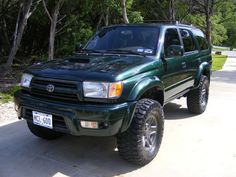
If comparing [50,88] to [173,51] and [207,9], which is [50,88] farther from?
[207,9]

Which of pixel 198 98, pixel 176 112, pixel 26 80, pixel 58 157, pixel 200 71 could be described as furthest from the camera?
pixel 176 112

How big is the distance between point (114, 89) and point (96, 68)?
455mm

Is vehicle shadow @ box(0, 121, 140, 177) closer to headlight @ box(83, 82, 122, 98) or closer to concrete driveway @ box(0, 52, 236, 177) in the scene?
concrete driveway @ box(0, 52, 236, 177)

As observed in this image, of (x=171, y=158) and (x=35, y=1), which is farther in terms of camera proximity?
(x=35, y=1)

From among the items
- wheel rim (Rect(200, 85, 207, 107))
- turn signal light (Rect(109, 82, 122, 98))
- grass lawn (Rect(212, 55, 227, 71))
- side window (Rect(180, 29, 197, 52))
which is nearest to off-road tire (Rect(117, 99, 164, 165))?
turn signal light (Rect(109, 82, 122, 98))

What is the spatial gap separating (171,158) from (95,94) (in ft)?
5.16

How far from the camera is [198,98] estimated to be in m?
6.77

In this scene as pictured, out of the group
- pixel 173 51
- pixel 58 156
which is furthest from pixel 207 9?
pixel 58 156

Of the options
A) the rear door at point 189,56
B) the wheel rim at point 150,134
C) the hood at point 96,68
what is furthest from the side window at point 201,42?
the wheel rim at point 150,134

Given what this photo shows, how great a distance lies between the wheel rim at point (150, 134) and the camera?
439 cm

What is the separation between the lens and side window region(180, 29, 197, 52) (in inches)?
241

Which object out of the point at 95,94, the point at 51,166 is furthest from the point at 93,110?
the point at 51,166

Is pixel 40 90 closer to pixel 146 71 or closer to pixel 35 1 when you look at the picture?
pixel 146 71

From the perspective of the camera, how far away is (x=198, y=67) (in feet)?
21.6
